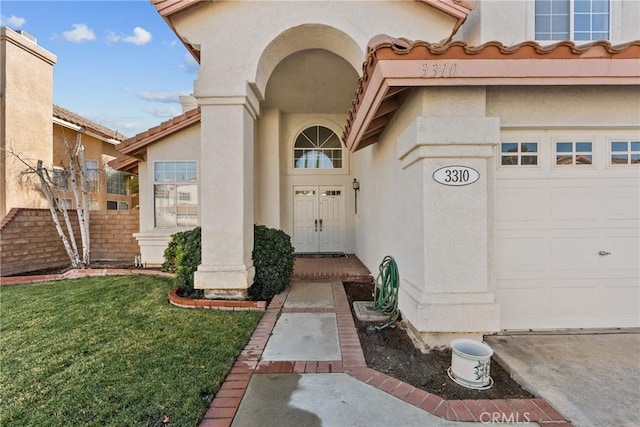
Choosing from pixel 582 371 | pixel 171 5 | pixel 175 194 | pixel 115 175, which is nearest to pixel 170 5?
pixel 171 5

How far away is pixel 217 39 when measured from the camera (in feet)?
19.2

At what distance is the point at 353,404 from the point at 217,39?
20.6 feet

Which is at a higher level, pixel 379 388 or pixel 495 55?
pixel 495 55

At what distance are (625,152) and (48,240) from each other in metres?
13.8

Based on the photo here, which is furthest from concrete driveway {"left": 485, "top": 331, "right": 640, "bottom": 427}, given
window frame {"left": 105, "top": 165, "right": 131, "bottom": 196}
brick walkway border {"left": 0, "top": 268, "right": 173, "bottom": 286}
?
window frame {"left": 105, "top": 165, "right": 131, "bottom": 196}

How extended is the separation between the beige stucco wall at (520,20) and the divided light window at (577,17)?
14 centimetres

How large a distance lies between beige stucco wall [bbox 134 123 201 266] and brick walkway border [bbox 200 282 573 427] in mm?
6383

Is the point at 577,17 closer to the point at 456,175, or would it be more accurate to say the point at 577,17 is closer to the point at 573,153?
the point at 573,153

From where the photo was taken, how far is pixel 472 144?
12.2 feet

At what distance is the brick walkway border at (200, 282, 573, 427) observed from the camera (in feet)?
8.63

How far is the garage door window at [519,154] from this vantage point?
13.6ft

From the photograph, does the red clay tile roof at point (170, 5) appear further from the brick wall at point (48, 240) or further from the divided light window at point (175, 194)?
the brick wall at point (48, 240)

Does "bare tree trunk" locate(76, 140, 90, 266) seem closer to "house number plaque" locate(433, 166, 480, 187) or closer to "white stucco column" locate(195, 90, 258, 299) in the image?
"white stucco column" locate(195, 90, 258, 299)

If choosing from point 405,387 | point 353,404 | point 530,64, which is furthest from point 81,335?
point 530,64
